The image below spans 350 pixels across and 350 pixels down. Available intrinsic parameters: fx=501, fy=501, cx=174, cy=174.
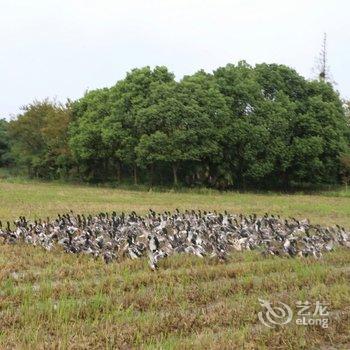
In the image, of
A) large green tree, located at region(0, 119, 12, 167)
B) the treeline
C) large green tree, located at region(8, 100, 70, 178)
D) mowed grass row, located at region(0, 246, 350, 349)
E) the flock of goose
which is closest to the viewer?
mowed grass row, located at region(0, 246, 350, 349)

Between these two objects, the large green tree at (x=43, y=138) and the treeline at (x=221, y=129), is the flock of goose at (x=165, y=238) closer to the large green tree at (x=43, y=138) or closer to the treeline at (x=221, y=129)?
the treeline at (x=221, y=129)

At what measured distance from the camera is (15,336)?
199 inches

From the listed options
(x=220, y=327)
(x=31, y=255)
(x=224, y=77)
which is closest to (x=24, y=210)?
(x=31, y=255)

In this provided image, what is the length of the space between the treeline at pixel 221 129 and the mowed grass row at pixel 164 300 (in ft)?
83.4

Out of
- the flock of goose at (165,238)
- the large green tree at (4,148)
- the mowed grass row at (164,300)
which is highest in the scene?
the large green tree at (4,148)

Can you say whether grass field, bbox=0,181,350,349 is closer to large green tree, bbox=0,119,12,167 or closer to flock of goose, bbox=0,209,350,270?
flock of goose, bbox=0,209,350,270

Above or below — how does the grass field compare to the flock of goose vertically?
below

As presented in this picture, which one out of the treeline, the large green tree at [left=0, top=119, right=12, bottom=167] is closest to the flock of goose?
the treeline

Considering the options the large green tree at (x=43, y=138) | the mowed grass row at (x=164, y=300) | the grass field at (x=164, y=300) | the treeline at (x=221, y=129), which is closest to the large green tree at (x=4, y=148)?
the large green tree at (x=43, y=138)

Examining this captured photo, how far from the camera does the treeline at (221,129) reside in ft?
113

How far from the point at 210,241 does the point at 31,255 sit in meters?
3.65

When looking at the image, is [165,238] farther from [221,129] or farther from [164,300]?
[221,129]

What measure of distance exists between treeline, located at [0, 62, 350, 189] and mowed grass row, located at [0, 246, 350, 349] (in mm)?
25430

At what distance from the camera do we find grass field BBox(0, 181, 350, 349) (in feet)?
16.7
